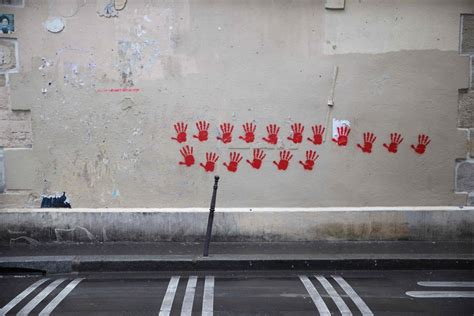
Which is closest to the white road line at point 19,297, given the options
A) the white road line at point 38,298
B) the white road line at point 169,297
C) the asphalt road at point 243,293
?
the asphalt road at point 243,293

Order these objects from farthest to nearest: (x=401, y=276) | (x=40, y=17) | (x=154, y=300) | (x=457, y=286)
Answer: (x=40, y=17) → (x=401, y=276) → (x=457, y=286) → (x=154, y=300)

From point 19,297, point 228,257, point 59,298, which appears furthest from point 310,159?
point 19,297

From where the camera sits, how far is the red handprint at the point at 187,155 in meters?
8.82

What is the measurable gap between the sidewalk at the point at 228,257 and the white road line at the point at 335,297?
0.57 meters

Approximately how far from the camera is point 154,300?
637cm

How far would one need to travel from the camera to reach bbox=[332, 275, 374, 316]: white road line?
5.97m

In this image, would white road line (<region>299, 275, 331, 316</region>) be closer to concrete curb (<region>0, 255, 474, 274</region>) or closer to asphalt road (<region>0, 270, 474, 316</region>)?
asphalt road (<region>0, 270, 474, 316</region>)

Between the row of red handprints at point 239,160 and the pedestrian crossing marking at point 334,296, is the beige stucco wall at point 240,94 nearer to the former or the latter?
the row of red handprints at point 239,160

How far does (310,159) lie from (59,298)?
4411 mm

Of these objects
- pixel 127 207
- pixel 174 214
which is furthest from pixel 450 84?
pixel 127 207

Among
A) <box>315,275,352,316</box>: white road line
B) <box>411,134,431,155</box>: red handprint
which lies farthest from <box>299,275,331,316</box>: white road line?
<box>411,134,431,155</box>: red handprint

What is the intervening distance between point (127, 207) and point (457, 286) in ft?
16.5

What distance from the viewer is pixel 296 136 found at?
8852 millimetres

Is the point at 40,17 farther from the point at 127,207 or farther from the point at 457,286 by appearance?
the point at 457,286
